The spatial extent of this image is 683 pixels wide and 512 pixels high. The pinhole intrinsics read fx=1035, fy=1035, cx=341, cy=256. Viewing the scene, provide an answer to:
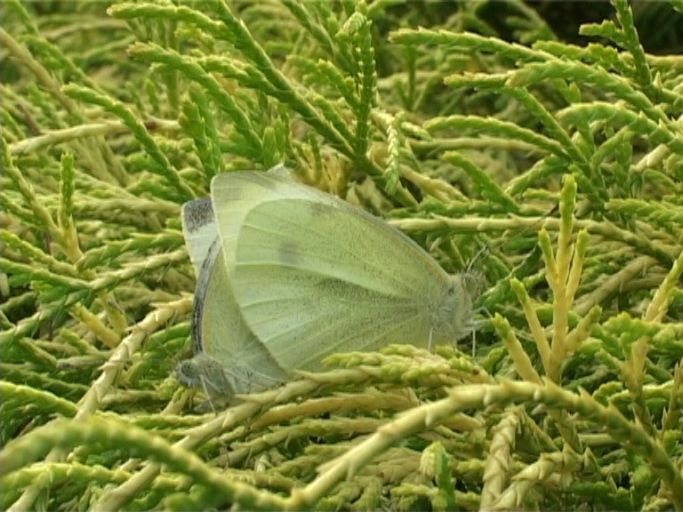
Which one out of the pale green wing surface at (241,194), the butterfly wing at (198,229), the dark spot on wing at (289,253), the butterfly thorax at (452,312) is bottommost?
the butterfly thorax at (452,312)

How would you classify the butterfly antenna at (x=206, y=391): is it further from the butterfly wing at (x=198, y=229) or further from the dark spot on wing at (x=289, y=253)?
the dark spot on wing at (x=289, y=253)

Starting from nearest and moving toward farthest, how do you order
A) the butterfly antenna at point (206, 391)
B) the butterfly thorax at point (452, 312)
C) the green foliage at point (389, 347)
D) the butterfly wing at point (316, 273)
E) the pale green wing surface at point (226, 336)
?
1. the green foliage at point (389, 347)
2. the butterfly antenna at point (206, 391)
3. the pale green wing surface at point (226, 336)
4. the butterfly wing at point (316, 273)
5. the butterfly thorax at point (452, 312)

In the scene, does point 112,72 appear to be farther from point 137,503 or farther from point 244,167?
point 137,503

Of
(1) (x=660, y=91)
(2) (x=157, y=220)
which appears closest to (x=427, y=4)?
(2) (x=157, y=220)

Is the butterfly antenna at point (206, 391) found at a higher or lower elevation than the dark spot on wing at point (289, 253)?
lower

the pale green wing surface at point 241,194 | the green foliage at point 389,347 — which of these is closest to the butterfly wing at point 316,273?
Answer: the pale green wing surface at point 241,194

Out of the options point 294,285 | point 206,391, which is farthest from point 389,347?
point 294,285

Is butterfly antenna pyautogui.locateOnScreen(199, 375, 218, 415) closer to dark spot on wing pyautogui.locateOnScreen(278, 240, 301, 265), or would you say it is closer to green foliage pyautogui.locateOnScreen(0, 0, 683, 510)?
green foliage pyautogui.locateOnScreen(0, 0, 683, 510)
